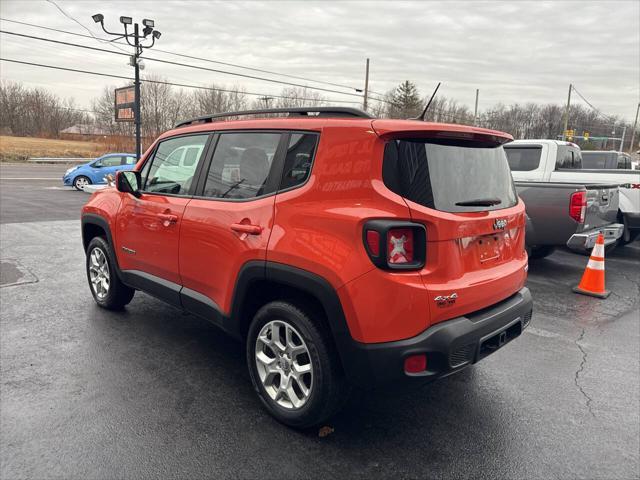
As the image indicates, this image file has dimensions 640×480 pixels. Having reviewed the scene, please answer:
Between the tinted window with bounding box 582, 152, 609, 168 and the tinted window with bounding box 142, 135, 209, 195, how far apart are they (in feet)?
46.0

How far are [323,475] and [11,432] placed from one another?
1875mm

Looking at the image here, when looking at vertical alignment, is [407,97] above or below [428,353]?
above

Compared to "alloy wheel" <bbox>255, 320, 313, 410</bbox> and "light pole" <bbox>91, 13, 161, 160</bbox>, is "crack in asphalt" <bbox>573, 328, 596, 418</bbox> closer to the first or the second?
"alloy wheel" <bbox>255, 320, 313, 410</bbox>

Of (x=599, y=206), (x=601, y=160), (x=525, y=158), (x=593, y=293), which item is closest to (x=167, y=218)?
(x=593, y=293)

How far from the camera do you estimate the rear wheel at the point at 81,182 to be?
19127 mm

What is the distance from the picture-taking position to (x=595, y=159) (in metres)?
14.2

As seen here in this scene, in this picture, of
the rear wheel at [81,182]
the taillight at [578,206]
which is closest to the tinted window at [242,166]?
the taillight at [578,206]

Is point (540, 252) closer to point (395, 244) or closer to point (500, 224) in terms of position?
point (500, 224)

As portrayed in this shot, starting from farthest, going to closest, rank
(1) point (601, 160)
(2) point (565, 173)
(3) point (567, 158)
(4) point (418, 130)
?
(1) point (601, 160) → (3) point (567, 158) → (2) point (565, 173) → (4) point (418, 130)

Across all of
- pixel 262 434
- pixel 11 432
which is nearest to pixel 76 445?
pixel 11 432

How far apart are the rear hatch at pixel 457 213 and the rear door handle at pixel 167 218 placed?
1841 millimetres

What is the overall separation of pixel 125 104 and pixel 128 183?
2046 cm

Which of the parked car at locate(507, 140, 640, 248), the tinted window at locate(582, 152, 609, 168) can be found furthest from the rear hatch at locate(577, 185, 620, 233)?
the tinted window at locate(582, 152, 609, 168)

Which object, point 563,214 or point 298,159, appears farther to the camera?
point 563,214
